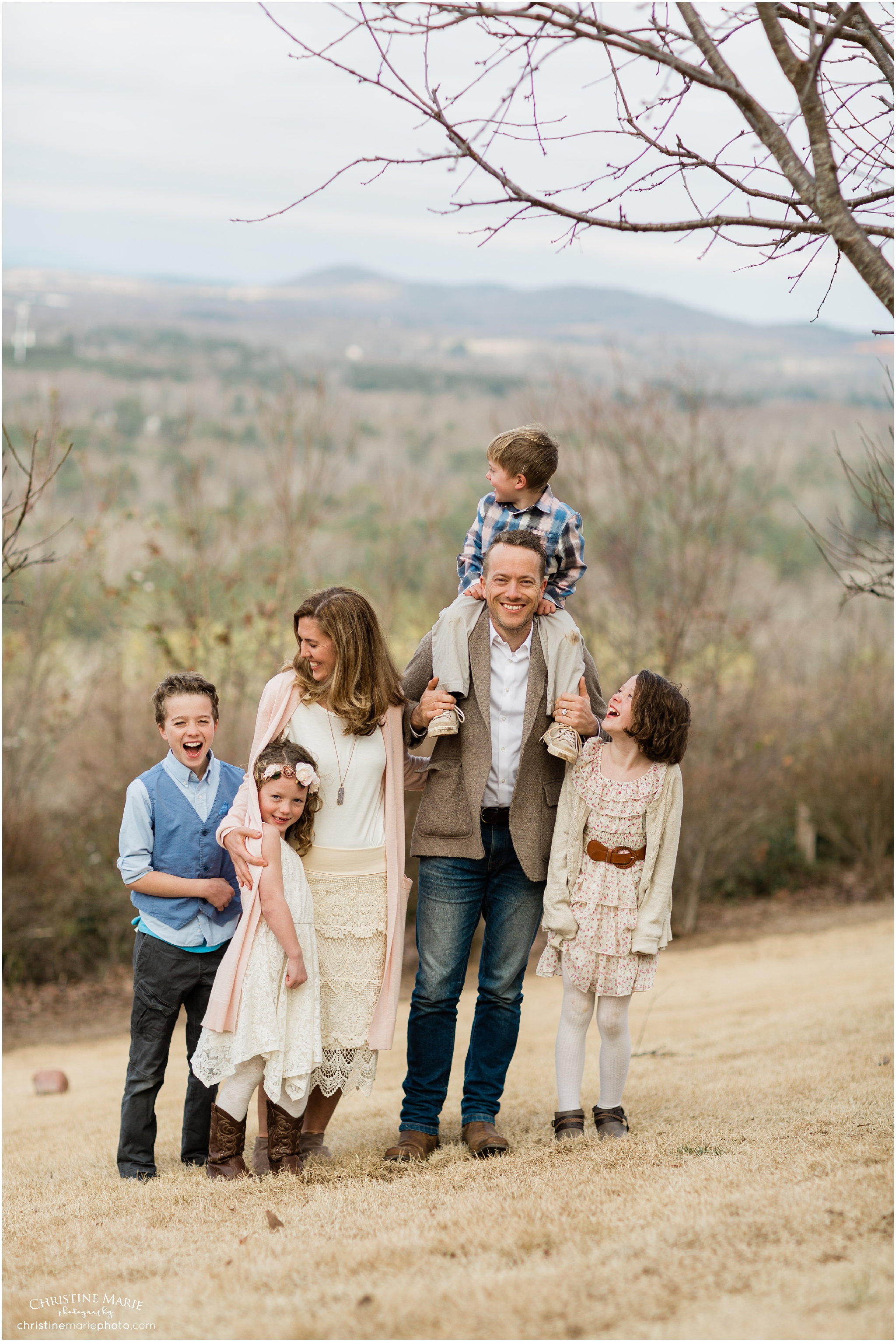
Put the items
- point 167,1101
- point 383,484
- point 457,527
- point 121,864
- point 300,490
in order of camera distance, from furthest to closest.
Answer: point 457,527 → point 383,484 → point 300,490 → point 167,1101 → point 121,864

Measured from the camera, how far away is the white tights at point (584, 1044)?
13.9 ft

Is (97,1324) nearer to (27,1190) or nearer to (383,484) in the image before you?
(27,1190)

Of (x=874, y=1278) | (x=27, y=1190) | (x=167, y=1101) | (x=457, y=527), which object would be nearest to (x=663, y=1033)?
(x=167, y=1101)

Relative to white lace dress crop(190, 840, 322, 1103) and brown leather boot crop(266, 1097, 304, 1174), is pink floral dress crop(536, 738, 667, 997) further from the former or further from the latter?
brown leather boot crop(266, 1097, 304, 1174)

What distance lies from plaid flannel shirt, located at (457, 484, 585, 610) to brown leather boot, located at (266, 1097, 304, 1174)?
1899 mm

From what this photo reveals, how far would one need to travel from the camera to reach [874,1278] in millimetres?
2596

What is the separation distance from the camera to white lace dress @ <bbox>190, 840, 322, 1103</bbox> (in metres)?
3.92

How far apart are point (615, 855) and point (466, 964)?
64 cm

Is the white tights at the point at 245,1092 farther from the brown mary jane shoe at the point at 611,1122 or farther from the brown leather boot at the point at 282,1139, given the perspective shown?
the brown mary jane shoe at the point at 611,1122

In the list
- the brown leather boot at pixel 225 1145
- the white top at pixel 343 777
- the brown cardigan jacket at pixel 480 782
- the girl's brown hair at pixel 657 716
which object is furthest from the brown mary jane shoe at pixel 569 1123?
the girl's brown hair at pixel 657 716

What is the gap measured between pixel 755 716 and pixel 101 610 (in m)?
8.05

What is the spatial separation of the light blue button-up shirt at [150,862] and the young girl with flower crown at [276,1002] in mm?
293


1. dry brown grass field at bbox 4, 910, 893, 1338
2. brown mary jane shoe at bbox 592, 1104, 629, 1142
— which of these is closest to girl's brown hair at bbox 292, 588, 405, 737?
dry brown grass field at bbox 4, 910, 893, 1338

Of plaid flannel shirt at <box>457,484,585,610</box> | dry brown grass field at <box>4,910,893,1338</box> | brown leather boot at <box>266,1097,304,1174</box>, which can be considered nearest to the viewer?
dry brown grass field at <box>4,910,893,1338</box>
